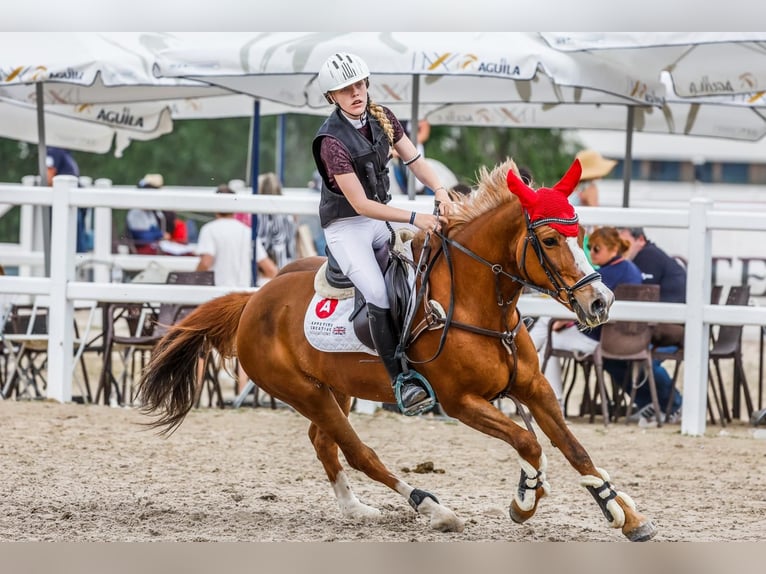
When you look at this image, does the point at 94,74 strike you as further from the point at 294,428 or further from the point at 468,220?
the point at 468,220

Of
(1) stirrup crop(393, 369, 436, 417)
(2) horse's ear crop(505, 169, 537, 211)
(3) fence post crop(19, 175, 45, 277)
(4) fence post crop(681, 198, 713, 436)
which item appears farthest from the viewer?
(3) fence post crop(19, 175, 45, 277)

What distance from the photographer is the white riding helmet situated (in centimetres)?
504

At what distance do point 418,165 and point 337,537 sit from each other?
1.77 meters

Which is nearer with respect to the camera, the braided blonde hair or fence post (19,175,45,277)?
the braided blonde hair

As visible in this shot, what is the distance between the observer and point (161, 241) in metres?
15.4

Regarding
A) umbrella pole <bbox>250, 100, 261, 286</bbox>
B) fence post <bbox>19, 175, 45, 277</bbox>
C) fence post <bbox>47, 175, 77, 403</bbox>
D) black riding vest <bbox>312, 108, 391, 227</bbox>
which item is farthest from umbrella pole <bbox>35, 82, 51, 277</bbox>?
black riding vest <bbox>312, 108, 391, 227</bbox>

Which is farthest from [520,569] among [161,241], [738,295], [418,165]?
[161,241]

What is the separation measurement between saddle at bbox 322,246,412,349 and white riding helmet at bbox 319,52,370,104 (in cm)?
85

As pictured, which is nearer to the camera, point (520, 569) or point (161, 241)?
point (520, 569)

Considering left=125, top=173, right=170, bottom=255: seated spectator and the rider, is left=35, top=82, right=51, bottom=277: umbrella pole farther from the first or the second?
the rider

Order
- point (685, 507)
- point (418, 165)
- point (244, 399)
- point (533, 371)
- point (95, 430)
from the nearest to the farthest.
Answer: point (533, 371) < point (418, 165) < point (685, 507) < point (95, 430) < point (244, 399)

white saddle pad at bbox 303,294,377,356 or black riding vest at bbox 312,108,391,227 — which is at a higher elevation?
black riding vest at bbox 312,108,391,227

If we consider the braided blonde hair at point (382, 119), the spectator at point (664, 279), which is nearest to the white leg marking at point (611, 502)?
the braided blonde hair at point (382, 119)

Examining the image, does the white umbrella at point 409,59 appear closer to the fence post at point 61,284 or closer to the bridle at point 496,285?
the fence post at point 61,284
